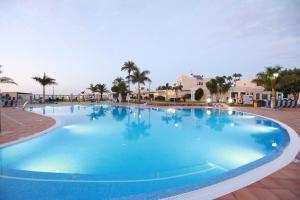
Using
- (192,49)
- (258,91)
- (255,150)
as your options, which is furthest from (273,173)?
(258,91)

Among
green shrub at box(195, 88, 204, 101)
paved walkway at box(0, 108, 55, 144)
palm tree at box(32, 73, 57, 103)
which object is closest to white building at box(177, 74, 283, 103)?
green shrub at box(195, 88, 204, 101)

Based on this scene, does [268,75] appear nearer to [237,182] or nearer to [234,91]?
[234,91]

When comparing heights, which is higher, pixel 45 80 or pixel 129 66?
pixel 129 66

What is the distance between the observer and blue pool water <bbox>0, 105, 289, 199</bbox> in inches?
142

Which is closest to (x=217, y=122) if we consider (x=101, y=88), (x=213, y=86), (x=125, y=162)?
(x=125, y=162)

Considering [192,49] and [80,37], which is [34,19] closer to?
[80,37]

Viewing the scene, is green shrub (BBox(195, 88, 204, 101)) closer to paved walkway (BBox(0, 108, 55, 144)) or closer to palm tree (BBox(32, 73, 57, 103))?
palm tree (BBox(32, 73, 57, 103))

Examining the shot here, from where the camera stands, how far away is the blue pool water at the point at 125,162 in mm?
3615

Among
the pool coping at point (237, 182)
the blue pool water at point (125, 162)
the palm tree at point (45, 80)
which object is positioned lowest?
the blue pool water at point (125, 162)

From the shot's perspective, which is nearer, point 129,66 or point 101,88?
point 129,66

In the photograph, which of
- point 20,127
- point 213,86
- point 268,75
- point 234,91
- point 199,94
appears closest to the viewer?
point 20,127

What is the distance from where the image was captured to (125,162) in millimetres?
5664

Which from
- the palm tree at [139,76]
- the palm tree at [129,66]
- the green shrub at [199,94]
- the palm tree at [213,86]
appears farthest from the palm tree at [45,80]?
the palm tree at [213,86]

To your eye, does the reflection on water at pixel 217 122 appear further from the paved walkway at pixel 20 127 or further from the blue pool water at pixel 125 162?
the paved walkway at pixel 20 127
